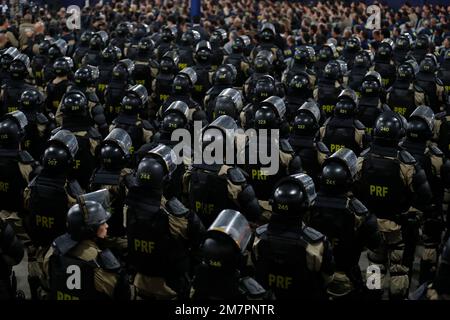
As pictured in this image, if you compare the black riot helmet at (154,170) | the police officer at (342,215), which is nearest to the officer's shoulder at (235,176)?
the black riot helmet at (154,170)

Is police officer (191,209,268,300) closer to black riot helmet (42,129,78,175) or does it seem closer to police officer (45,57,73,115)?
black riot helmet (42,129,78,175)

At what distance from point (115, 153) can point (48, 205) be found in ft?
3.16

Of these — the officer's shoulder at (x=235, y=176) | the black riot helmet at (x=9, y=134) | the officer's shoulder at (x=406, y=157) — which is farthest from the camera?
the black riot helmet at (x=9, y=134)

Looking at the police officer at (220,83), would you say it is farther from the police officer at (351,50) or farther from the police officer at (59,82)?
the police officer at (351,50)

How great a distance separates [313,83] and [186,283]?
25.4 feet

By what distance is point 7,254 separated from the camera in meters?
5.61

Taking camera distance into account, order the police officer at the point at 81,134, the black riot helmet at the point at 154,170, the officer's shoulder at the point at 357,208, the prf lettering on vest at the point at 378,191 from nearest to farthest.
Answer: the black riot helmet at the point at 154,170 < the officer's shoulder at the point at 357,208 < the prf lettering on vest at the point at 378,191 < the police officer at the point at 81,134

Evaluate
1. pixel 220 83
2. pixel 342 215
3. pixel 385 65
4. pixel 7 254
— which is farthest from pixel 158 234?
pixel 385 65

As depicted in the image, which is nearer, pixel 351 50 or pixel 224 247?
pixel 224 247

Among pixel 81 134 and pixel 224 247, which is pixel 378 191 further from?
pixel 81 134

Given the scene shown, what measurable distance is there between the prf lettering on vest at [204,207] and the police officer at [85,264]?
189 cm

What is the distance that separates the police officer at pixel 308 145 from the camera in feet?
26.7
